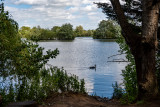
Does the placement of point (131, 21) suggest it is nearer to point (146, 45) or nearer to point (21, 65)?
point (146, 45)

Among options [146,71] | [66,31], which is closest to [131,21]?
[146,71]

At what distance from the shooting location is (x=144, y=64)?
5.32m

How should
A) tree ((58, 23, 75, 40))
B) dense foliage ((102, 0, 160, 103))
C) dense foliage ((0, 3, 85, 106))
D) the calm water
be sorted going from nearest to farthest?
dense foliage ((0, 3, 85, 106)) < dense foliage ((102, 0, 160, 103)) < the calm water < tree ((58, 23, 75, 40))

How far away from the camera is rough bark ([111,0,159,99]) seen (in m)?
5.22

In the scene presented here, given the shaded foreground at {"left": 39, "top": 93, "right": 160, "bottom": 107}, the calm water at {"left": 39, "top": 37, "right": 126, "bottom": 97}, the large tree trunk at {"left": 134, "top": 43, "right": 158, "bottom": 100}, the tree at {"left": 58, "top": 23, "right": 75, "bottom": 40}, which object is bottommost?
the calm water at {"left": 39, "top": 37, "right": 126, "bottom": 97}

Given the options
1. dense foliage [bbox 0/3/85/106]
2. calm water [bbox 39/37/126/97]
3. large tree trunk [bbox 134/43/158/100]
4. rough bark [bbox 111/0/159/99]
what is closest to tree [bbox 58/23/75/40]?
calm water [bbox 39/37/126/97]

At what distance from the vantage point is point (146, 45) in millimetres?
5246

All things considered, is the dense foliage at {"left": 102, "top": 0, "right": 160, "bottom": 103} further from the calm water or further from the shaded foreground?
the calm water

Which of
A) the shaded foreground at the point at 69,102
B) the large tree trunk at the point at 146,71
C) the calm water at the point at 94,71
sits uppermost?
the large tree trunk at the point at 146,71

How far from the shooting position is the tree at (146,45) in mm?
5223

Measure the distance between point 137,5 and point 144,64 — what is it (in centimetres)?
258

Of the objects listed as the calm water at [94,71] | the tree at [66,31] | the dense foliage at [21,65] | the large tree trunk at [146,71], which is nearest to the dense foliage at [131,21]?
the large tree trunk at [146,71]

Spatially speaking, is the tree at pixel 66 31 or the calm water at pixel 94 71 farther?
the tree at pixel 66 31

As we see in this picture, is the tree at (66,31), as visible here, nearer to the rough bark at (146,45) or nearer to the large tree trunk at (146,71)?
the rough bark at (146,45)
